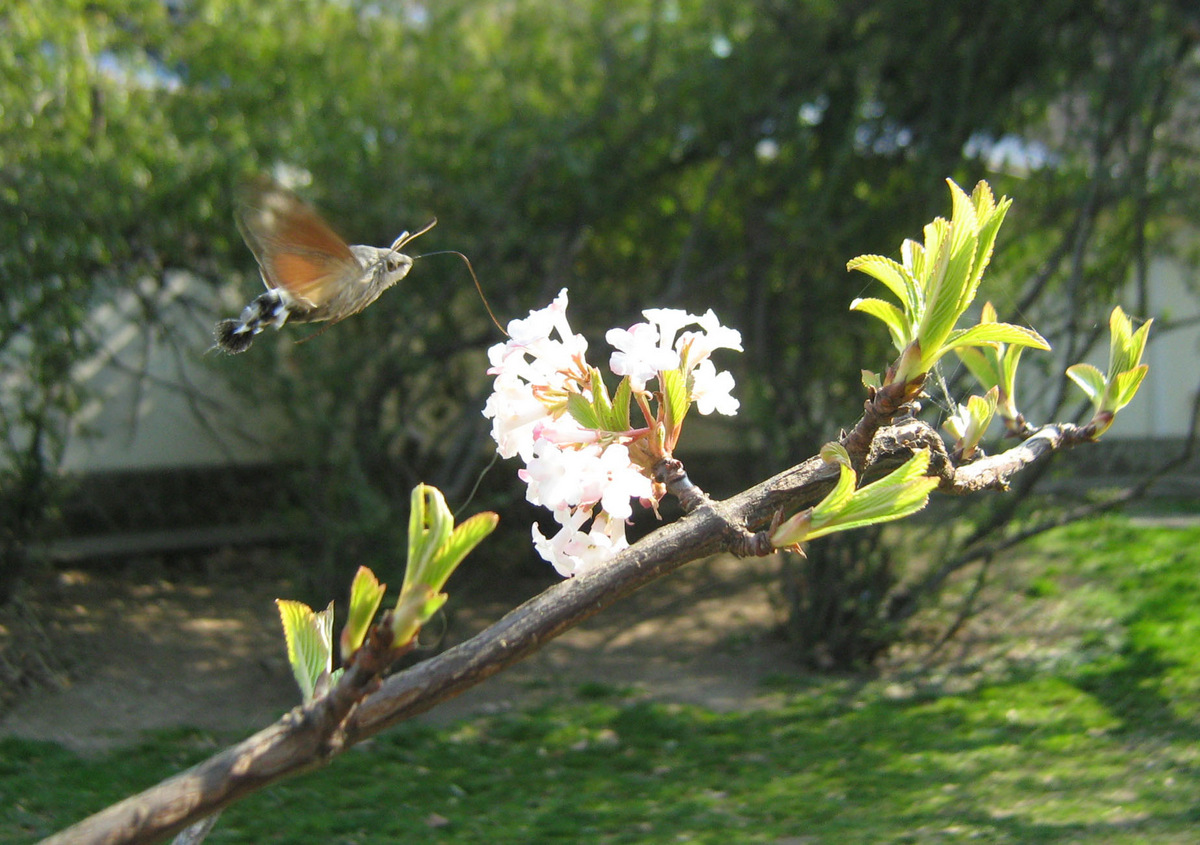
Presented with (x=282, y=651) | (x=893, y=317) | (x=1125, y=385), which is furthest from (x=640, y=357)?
(x=282, y=651)

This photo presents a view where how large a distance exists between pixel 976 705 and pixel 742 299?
108 inches

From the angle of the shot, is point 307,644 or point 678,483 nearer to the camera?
point 307,644

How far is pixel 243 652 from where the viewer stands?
571 centimetres

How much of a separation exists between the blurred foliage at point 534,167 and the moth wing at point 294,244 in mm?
3711

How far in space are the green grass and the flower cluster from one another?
9.58 feet

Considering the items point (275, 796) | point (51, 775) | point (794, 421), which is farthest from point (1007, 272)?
point (51, 775)

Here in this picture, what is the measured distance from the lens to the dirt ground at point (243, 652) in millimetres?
4879

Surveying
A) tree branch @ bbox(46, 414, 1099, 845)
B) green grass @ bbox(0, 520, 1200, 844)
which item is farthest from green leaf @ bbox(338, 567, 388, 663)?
green grass @ bbox(0, 520, 1200, 844)

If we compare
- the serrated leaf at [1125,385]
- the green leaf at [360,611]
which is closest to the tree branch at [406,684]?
the green leaf at [360,611]

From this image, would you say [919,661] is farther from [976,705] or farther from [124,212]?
[124,212]

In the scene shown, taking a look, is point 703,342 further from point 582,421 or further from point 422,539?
point 422,539

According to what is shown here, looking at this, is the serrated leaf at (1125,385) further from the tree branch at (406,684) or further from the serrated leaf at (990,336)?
the tree branch at (406,684)

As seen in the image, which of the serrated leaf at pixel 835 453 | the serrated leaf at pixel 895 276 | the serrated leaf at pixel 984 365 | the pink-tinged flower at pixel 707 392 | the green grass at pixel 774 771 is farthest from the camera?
the green grass at pixel 774 771

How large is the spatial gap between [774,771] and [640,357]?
3.67 metres
